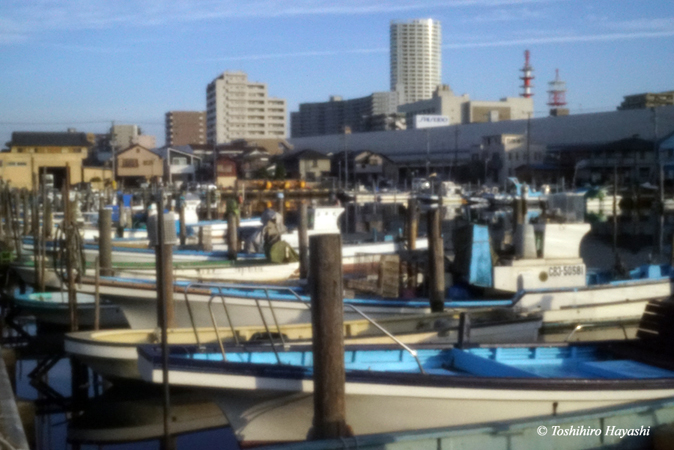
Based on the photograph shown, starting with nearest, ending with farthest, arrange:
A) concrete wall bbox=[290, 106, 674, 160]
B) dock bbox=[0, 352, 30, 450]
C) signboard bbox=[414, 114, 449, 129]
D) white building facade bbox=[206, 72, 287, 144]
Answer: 1. dock bbox=[0, 352, 30, 450]
2. concrete wall bbox=[290, 106, 674, 160]
3. signboard bbox=[414, 114, 449, 129]
4. white building facade bbox=[206, 72, 287, 144]

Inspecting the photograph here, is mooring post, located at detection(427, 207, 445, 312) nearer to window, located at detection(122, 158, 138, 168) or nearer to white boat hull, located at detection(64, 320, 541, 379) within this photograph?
white boat hull, located at detection(64, 320, 541, 379)

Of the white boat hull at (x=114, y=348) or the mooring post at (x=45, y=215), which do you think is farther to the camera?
the mooring post at (x=45, y=215)

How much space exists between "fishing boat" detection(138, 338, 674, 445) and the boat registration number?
6972 mm

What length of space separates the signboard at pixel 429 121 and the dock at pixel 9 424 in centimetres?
10960

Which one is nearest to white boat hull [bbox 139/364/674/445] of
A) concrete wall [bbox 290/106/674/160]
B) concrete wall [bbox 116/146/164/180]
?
concrete wall [bbox 116/146/164/180]

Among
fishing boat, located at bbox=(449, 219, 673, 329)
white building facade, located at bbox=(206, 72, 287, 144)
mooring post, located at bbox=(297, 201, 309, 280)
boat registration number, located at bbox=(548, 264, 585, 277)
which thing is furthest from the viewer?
white building facade, located at bbox=(206, 72, 287, 144)

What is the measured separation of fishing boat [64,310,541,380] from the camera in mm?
11078

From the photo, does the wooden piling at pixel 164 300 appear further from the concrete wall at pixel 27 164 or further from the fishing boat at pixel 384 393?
the concrete wall at pixel 27 164

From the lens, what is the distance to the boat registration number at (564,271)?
16.5 m

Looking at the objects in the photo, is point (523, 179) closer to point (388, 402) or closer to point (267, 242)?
point (267, 242)

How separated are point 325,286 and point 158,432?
5.66 metres

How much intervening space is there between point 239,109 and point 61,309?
141775 millimetres

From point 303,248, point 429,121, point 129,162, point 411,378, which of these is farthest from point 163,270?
point 429,121

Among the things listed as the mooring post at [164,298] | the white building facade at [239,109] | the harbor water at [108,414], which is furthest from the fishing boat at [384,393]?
the white building facade at [239,109]
